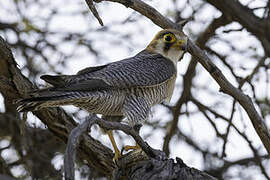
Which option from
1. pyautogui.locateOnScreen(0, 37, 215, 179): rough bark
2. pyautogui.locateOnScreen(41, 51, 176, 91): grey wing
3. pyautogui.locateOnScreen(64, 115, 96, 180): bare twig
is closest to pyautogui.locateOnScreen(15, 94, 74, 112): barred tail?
pyautogui.locateOnScreen(41, 51, 176, 91): grey wing

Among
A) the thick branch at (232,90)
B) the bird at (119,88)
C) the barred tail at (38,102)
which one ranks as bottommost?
the barred tail at (38,102)

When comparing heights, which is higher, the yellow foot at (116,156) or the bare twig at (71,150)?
the bare twig at (71,150)

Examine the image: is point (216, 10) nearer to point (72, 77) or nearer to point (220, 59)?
point (220, 59)

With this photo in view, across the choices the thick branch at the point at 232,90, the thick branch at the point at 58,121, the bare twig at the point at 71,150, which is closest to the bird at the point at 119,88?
the thick branch at the point at 58,121

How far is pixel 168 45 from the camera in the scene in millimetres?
6234

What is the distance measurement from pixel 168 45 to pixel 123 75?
1281 millimetres

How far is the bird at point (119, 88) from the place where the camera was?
4.47 metres

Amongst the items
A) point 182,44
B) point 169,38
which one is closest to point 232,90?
point 182,44

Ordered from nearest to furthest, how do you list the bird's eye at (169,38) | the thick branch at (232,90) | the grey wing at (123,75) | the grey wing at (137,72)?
1. the grey wing at (123,75)
2. the thick branch at (232,90)
3. the grey wing at (137,72)
4. the bird's eye at (169,38)

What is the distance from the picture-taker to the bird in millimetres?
4470

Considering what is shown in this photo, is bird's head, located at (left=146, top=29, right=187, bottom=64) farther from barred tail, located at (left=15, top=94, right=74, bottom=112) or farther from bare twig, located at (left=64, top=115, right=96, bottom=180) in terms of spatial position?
bare twig, located at (left=64, top=115, right=96, bottom=180)

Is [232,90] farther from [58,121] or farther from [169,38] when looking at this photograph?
[58,121]

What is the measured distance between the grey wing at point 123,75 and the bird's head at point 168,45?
0.17m

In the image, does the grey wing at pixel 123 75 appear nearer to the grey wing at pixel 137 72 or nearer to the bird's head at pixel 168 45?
the grey wing at pixel 137 72
